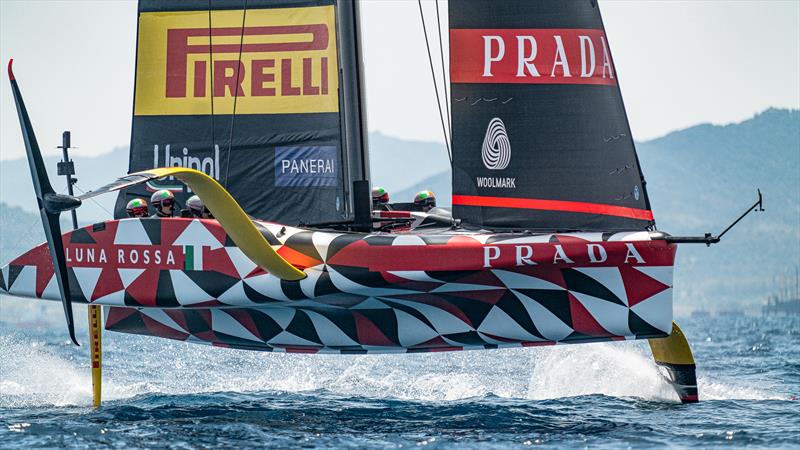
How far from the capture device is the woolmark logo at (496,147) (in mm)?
9859

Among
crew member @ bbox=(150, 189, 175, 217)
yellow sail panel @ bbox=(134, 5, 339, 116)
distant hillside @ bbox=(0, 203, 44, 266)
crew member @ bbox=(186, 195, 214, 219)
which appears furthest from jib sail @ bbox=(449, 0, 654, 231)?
distant hillside @ bbox=(0, 203, 44, 266)

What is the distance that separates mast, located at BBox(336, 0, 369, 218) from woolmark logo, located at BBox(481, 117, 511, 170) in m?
1.52

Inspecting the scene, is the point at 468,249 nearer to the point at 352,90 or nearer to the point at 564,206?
the point at 564,206

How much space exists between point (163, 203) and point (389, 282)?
275 cm

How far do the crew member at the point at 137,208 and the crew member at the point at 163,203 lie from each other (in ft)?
0.66

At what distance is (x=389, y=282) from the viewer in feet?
30.8

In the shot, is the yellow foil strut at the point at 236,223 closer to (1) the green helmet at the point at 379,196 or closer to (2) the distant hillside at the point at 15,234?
(2) the distant hillside at the point at 15,234

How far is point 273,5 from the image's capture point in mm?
11711

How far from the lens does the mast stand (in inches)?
437

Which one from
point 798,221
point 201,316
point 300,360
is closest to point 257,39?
point 201,316

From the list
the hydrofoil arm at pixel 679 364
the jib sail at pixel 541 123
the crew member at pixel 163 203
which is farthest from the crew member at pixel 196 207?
the hydrofoil arm at pixel 679 364

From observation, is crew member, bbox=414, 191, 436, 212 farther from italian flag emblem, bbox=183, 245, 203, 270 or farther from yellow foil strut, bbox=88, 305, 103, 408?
yellow foil strut, bbox=88, 305, 103, 408

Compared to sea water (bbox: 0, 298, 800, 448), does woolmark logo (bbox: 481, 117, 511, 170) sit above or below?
above

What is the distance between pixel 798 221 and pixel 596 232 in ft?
546
